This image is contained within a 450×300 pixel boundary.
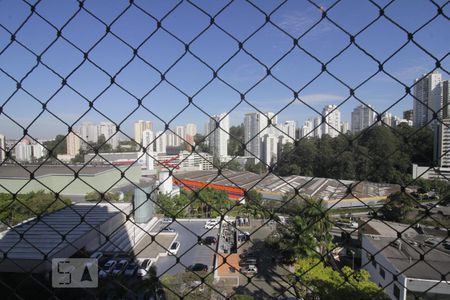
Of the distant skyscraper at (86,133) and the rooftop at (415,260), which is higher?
the distant skyscraper at (86,133)

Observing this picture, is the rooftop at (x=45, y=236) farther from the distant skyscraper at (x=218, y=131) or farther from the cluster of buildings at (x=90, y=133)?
the distant skyscraper at (x=218, y=131)

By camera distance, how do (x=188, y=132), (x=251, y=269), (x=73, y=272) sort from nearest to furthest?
1. (x=73, y=272)
2. (x=188, y=132)
3. (x=251, y=269)

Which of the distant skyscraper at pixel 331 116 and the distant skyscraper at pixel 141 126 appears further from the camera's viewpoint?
the distant skyscraper at pixel 141 126

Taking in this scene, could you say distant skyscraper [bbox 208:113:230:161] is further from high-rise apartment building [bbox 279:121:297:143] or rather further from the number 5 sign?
the number 5 sign

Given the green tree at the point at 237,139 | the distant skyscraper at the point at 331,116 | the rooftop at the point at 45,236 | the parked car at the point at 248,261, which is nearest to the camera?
the distant skyscraper at the point at 331,116

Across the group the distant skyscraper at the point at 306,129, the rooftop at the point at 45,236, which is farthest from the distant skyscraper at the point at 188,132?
the rooftop at the point at 45,236

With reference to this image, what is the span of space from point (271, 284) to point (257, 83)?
5091 millimetres

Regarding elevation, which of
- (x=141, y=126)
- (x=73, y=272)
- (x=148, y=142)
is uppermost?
(x=141, y=126)

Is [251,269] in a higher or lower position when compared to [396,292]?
lower

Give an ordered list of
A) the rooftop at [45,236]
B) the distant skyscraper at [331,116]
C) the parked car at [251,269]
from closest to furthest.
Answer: the distant skyscraper at [331,116] < the rooftop at [45,236] < the parked car at [251,269]

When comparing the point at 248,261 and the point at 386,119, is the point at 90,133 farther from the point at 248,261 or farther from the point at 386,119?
the point at 386,119

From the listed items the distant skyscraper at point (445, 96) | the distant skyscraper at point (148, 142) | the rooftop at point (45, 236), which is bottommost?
the rooftop at point (45, 236)

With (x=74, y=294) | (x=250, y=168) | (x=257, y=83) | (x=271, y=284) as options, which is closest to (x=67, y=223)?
(x=74, y=294)

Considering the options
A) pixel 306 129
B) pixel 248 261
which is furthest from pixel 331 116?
pixel 248 261
